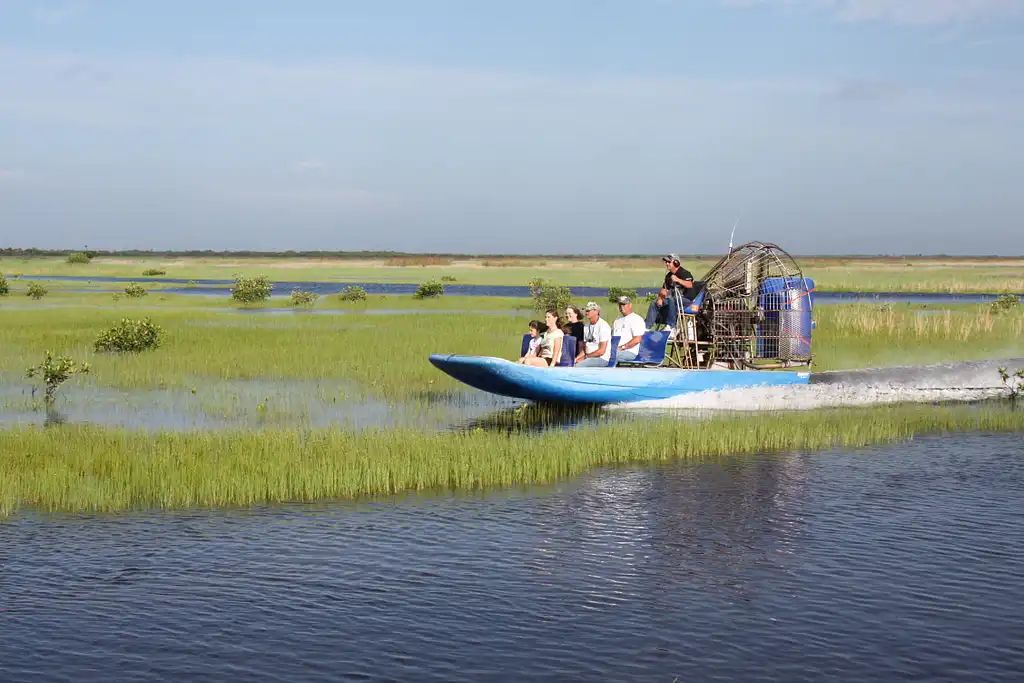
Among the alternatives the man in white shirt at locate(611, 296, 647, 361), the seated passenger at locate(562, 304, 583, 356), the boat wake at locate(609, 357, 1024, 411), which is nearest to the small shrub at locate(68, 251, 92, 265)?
the seated passenger at locate(562, 304, 583, 356)

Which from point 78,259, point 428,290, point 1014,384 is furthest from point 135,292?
point 78,259

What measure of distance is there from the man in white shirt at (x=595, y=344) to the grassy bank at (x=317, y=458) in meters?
2.46

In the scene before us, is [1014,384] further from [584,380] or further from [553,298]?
[553,298]

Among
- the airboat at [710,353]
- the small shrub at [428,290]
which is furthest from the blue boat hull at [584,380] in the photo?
the small shrub at [428,290]

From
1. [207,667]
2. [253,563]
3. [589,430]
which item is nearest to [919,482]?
[589,430]

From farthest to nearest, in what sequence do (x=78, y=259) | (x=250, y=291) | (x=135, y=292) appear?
(x=78, y=259), (x=135, y=292), (x=250, y=291)

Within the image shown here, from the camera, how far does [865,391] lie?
883 inches

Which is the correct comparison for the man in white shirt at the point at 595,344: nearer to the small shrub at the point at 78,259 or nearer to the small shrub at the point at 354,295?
the small shrub at the point at 354,295

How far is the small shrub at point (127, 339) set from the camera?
102 ft

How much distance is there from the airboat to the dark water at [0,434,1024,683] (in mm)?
5566

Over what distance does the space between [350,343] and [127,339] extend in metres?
6.21

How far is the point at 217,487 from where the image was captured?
44.3 ft

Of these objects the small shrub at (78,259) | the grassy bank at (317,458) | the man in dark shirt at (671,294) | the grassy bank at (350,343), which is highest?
the small shrub at (78,259)

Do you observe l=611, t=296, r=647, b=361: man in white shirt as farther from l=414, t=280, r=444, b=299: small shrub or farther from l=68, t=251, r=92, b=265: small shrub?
l=68, t=251, r=92, b=265: small shrub
